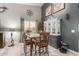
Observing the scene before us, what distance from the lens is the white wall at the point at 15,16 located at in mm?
2232

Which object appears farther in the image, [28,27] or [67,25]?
[28,27]

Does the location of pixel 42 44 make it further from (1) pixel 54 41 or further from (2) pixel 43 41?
(1) pixel 54 41

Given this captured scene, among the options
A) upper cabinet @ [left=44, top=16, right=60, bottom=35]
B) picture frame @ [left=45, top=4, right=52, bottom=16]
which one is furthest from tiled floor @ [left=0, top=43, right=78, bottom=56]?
picture frame @ [left=45, top=4, right=52, bottom=16]

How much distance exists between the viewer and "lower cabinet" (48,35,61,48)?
2246mm

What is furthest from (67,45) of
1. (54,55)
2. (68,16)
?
(68,16)

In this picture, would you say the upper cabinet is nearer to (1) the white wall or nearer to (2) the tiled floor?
(1) the white wall

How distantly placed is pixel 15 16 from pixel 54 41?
0.98 metres

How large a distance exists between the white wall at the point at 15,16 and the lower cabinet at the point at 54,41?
491mm

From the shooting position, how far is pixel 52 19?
7.73ft

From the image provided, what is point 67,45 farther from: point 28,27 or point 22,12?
point 22,12

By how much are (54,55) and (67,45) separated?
0.34 meters

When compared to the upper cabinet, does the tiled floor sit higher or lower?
lower

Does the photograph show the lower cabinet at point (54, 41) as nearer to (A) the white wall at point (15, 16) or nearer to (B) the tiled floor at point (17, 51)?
(B) the tiled floor at point (17, 51)

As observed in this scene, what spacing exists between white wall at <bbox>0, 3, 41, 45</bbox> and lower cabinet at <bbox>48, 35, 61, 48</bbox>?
49 cm
